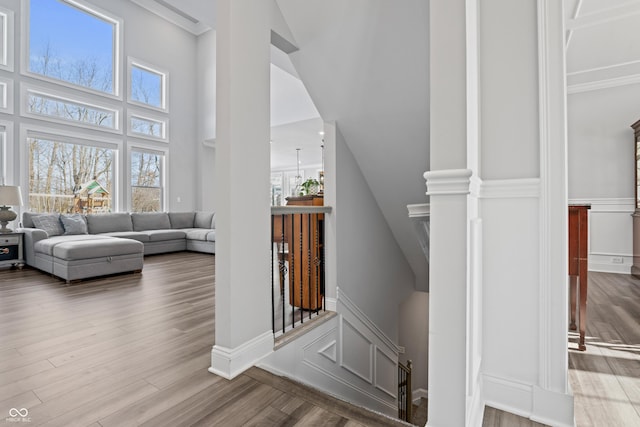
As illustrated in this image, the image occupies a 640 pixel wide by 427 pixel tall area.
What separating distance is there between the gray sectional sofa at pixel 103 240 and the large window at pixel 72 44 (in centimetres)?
272

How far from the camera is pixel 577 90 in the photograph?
4965 mm

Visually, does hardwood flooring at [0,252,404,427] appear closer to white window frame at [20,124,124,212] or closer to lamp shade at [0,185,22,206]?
lamp shade at [0,185,22,206]

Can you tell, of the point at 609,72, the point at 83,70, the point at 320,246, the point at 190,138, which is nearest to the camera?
the point at 320,246

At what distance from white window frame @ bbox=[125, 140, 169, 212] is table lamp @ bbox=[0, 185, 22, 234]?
7.70ft

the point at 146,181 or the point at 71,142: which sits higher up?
the point at 71,142

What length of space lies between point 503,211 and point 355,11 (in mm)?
1605

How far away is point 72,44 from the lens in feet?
20.3

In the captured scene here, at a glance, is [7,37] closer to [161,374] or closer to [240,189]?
[240,189]

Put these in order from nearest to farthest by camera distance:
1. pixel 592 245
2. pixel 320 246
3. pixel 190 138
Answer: pixel 320 246, pixel 592 245, pixel 190 138

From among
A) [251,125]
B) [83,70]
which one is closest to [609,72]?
[251,125]

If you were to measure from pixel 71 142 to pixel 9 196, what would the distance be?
194cm

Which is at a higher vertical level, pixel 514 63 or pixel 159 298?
pixel 514 63

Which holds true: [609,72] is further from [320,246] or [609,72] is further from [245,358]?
[245,358]

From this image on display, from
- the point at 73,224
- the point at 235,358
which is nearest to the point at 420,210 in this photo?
the point at 235,358
